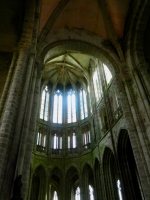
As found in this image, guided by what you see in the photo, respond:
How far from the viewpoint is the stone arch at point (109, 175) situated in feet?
39.4

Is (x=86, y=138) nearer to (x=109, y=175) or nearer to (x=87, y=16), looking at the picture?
(x=109, y=175)

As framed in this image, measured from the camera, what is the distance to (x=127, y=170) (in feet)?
35.9

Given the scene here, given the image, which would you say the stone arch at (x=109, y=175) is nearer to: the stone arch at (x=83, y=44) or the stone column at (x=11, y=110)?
the stone arch at (x=83, y=44)

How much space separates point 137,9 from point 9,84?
8335 millimetres

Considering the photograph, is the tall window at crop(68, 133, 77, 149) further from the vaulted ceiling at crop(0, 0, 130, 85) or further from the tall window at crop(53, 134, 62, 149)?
the vaulted ceiling at crop(0, 0, 130, 85)

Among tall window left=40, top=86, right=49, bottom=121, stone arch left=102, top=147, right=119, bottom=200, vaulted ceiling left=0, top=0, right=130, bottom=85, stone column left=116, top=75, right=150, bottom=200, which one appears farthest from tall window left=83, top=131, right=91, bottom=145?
vaulted ceiling left=0, top=0, right=130, bottom=85

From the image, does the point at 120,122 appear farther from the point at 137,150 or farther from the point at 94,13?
the point at 94,13

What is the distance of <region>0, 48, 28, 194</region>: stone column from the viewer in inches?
174

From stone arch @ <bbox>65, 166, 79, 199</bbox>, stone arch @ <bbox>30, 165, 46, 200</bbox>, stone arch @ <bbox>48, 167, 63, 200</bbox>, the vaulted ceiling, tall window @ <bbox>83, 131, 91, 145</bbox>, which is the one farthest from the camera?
tall window @ <bbox>83, 131, 91, 145</bbox>

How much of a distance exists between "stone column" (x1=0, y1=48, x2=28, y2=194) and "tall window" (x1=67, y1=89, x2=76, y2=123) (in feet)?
44.4

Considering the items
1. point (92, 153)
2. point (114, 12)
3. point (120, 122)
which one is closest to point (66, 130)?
point (92, 153)

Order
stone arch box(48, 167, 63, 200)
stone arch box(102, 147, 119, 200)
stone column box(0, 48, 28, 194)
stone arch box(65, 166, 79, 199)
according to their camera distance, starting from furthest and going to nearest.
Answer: stone arch box(48, 167, 63, 200) < stone arch box(65, 166, 79, 199) < stone arch box(102, 147, 119, 200) < stone column box(0, 48, 28, 194)

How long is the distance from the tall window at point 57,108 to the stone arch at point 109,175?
7608 millimetres

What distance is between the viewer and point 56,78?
2138cm
